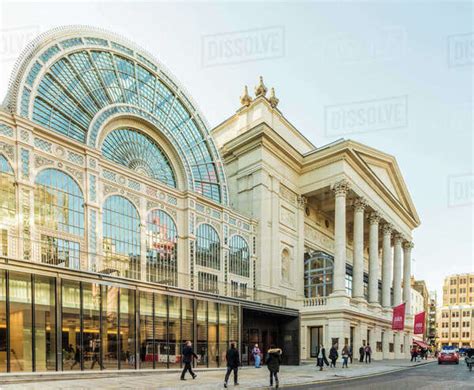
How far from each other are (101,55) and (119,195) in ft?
31.5

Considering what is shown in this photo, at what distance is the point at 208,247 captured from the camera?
32781 millimetres

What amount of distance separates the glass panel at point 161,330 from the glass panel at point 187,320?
4.61 feet

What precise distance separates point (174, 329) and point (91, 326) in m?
5.43

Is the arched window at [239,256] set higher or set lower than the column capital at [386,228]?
lower

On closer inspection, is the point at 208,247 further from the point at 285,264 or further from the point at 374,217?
the point at 374,217

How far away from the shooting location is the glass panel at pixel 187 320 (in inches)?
948

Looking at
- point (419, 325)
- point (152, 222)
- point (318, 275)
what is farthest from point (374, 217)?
point (152, 222)

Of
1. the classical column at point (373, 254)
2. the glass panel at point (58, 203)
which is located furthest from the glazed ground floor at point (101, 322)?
the classical column at point (373, 254)

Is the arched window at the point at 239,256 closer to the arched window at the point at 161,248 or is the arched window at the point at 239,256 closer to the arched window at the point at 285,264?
the arched window at the point at 285,264

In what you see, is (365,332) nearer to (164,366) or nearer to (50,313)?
(164,366)

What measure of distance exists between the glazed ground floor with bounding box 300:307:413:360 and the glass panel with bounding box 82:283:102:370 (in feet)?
79.2

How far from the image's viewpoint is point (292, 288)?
40844 millimetres

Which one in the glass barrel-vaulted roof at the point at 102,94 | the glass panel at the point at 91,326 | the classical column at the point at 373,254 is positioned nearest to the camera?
the glass panel at the point at 91,326

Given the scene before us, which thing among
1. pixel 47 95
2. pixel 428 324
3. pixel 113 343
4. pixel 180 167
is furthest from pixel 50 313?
pixel 428 324
